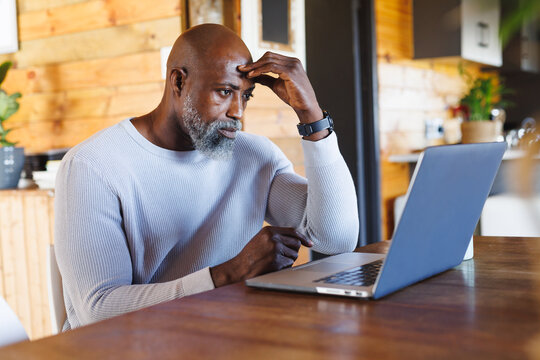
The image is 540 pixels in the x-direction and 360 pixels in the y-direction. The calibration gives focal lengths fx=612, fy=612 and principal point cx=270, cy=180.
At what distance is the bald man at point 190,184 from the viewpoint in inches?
49.3

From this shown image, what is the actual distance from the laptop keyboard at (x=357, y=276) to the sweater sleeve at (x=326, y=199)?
39 centimetres

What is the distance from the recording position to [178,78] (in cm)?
149

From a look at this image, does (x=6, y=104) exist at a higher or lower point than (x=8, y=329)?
higher

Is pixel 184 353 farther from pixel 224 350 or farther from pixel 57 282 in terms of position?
pixel 57 282

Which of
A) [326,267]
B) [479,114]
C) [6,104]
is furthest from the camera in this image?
[479,114]

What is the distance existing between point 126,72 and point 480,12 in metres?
2.81

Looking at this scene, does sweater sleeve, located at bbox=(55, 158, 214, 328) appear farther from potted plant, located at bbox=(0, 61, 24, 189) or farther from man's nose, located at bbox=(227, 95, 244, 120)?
potted plant, located at bbox=(0, 61, 24, 189)

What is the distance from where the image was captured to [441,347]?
24.9 inches

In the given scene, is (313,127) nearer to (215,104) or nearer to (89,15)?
(215,104)

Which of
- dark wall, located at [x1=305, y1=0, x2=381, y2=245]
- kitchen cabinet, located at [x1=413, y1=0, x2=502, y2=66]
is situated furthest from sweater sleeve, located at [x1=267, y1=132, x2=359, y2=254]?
kitchen cabinet, located at [x1=413, y1=0, x2=502, y2=66]

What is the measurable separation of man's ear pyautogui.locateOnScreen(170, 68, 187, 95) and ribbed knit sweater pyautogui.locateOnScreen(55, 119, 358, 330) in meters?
0.14

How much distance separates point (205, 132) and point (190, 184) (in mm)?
139

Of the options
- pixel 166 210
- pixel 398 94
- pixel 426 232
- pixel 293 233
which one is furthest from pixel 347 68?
pixel 426 232

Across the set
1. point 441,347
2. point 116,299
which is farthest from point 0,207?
point 441,347
